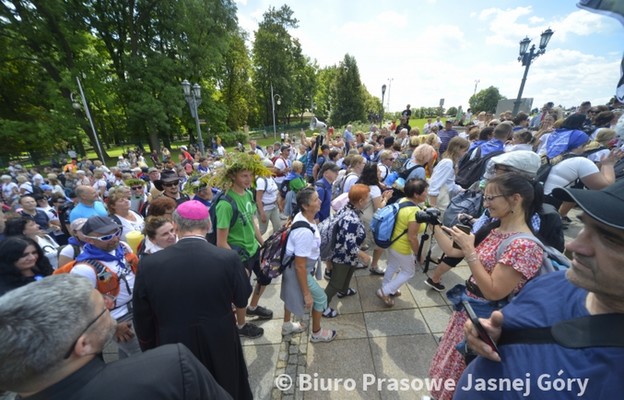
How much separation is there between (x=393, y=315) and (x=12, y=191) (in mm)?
Answer: 12888

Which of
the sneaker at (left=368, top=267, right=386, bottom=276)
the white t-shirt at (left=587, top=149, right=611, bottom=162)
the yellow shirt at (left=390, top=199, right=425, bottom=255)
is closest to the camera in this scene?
the yellow shirt at (left=390, top=199, right=425, bottom=255)

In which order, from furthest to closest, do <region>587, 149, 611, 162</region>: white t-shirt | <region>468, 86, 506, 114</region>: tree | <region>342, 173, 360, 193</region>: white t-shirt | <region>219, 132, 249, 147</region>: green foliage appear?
<region>468, 86, 506, 114</region>: tree → <region>219, 132, 249, 147</region>: green foliage → <region>342, 173, 360, 193</region>: white t-shirt → <region>587, 149, 611, 162</region>: white t-shirt

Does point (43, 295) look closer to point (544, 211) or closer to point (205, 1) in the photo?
point (544, 211)

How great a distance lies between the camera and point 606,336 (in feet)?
3.00

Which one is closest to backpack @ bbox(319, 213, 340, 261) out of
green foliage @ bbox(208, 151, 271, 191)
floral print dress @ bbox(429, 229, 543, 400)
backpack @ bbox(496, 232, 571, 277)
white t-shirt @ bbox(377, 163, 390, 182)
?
green foliage @ bbox(208, 151, 271, 191)

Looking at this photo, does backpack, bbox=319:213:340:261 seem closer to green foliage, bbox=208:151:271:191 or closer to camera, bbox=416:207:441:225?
camera, bbox=416:207:441:225

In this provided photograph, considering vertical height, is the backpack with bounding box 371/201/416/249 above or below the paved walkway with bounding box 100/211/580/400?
above

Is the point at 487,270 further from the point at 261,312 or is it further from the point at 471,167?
the point at 471,167

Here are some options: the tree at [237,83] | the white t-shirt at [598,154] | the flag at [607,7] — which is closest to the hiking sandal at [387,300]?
the flag at [607,7]

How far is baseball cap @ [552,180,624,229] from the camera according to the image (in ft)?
3.03

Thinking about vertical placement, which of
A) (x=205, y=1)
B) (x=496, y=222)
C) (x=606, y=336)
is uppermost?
(x=205, y=1)

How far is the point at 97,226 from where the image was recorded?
2.43m

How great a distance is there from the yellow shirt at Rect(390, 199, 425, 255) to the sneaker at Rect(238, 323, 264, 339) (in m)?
2.22

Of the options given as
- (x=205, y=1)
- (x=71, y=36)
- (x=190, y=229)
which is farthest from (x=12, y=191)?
(x=205, y=1)
